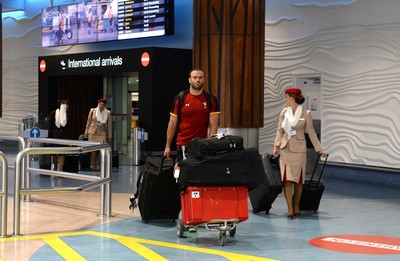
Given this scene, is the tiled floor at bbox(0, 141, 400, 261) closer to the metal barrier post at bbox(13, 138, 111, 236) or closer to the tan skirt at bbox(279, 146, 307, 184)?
the metal barrier post at bbox(13, 138, 111, 236)

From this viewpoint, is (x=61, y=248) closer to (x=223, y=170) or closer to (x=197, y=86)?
(x=223, y=170)

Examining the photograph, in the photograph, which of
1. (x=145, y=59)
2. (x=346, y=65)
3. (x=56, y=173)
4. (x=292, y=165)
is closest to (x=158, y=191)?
(x=56, y=173)

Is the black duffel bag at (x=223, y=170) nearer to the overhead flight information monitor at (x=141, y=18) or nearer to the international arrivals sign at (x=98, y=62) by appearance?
the international arrivals sign at (x=98, y=62)

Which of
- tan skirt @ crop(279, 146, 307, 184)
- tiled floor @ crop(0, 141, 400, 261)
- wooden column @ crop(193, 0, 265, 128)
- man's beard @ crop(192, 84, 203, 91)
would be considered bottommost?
tiled floor @ crop(0, 141, 400, 261)

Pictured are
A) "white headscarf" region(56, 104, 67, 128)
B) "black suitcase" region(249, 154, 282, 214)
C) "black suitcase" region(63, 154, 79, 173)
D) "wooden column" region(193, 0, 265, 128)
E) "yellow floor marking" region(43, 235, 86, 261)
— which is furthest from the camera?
"black suitcase" region(63, 154, 79, 173)

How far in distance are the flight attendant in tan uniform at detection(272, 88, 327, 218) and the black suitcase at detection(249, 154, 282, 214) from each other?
13 centimetres

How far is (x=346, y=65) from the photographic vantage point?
48.5ft

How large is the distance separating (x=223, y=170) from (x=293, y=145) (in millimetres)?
2275

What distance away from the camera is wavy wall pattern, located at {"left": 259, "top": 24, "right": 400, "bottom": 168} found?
13852 mm

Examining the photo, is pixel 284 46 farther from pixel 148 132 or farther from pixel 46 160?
pixel 46 160

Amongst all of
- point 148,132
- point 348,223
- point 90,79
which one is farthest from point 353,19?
point 90,79

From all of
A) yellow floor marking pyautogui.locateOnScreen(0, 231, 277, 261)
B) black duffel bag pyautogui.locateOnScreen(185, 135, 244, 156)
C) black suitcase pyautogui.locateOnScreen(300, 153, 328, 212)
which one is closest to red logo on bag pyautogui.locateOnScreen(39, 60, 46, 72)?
black suitcase pyautogui.locateOnScreen(300, 153, 328, 212)

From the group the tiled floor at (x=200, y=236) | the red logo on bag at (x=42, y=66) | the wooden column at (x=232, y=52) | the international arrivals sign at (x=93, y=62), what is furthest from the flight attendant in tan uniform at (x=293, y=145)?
the red logo on bag at (x=42, y=66)

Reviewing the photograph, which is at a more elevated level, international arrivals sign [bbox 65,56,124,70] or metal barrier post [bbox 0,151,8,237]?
international arrivals sign [bbox 65,56,124,70]
